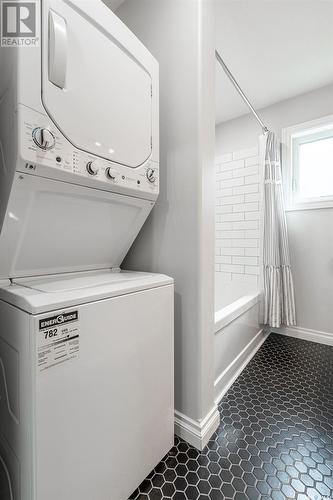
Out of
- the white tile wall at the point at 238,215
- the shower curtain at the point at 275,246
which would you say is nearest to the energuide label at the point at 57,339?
the shower curtain at the point at 275,246

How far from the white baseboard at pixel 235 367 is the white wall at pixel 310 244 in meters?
0.57

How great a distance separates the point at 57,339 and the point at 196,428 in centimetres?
89

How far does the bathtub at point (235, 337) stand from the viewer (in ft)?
4.79

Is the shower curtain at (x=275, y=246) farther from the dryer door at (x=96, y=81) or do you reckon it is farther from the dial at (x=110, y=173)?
the dial at (x=110, y=173)

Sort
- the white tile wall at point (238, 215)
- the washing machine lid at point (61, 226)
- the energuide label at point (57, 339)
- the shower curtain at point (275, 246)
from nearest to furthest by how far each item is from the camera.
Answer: the energuide label at point (57, 339)
the washing machine lid at point (61, 226)
the shower curtain at point (275, 246)
the white tile wall at point (238, 215)

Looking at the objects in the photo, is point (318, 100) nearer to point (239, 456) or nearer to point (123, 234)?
point (123, 234)

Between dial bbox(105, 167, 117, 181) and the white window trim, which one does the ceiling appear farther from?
dial bbox(105, 167, 117, 181)

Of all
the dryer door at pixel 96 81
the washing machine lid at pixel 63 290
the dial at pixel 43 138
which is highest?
the dryer door at pixel 96 81

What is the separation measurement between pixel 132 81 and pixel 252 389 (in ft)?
6.01

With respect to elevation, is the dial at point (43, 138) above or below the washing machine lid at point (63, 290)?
above

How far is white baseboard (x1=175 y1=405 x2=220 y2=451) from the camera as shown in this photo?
1113 mm

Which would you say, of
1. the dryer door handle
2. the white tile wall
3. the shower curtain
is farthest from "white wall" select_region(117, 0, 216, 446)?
the white tile wall

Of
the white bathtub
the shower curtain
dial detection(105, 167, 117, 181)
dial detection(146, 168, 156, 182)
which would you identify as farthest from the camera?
the shower curtain

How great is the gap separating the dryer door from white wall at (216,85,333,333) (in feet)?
6.38
